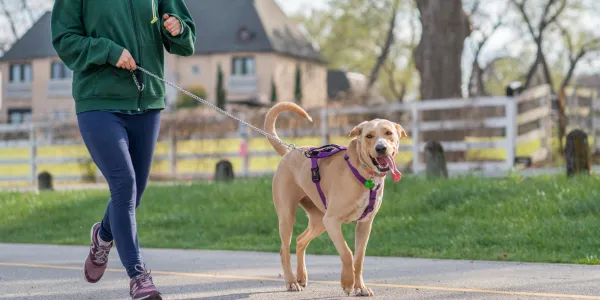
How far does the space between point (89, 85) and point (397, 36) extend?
54.1m

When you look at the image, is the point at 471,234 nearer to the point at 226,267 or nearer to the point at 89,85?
the point at 226,267

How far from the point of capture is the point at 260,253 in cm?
972

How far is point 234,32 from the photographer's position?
62281 mm

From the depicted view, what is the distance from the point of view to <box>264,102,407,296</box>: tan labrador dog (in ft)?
19.3

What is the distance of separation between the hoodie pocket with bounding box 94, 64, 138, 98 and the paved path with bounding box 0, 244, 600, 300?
159cm

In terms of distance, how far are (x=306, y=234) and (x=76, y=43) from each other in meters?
2.19

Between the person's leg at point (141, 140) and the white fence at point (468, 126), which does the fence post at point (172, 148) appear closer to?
the white fence at point (468, 126)

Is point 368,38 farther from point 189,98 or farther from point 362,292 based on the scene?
point 362,292

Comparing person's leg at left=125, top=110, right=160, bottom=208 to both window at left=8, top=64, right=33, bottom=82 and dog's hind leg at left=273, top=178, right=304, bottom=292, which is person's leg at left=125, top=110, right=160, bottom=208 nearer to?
dog's hind leg at left=273, top=178, right=304, bottom=292

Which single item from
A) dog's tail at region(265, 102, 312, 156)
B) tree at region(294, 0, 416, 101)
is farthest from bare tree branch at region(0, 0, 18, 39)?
dog's tail at region(265, 102, 312, 156)

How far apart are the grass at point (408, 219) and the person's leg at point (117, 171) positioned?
3.96 metres

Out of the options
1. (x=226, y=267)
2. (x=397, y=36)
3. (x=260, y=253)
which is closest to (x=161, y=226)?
(x=260, y=253)

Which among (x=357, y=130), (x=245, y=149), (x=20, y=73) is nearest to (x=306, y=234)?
(x=357, y=130)

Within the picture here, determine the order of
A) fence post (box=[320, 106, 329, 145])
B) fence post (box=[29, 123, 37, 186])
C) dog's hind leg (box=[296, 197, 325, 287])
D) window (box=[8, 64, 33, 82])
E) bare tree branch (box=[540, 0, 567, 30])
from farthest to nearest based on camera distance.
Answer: window (box=[8, 64, 33, 82]), bare tree branch (box=[540, 0, 567, 30]), fence post (box=[29, 123, 37, 186]), fence post (box=[320, 106, 329, 145]), dog's hind leg (box=[296, 197, 325, 287])
